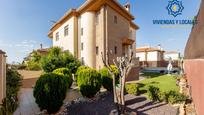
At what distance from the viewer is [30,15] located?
18.6 metres

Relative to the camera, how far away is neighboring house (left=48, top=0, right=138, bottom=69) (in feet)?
A: 68.0

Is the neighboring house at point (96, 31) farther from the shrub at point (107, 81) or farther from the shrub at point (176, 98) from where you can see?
the shrub at point (176, 98)

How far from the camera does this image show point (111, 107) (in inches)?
408

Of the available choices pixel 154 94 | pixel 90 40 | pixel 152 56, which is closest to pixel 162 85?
pixel 154 94

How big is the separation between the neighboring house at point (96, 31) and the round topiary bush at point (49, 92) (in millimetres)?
11210

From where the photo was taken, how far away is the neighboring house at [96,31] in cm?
2073

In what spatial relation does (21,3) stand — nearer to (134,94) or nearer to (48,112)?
(48,112)

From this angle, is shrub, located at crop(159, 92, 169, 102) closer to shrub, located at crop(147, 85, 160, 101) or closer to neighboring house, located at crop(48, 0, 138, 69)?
shrub, located at crop(147, 85, 160, 101)

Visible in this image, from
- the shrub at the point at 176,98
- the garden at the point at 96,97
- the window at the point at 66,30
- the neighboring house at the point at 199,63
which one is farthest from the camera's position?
the window at the point at 66,30

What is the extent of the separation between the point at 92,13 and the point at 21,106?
14525 mm

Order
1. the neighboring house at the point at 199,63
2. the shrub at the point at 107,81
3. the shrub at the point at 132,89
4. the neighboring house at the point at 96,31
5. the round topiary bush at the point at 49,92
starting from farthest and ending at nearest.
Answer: the neighboring house at the point at 96,31 → the shrub at the point at 107,81 → the shrub at the point at 132,89 → the round topiary bush at the point at 49,92 → the neighboring house at the point at 199,63

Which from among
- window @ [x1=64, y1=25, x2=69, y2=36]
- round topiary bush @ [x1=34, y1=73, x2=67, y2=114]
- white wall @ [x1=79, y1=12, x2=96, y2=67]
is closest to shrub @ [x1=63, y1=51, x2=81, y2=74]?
white wall @ [x1=79, y1=12, x2=96, y2=67]

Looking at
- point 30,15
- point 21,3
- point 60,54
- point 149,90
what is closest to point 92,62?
point 60,54

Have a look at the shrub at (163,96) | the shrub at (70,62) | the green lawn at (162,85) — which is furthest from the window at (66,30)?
the shrub at (163,96)
